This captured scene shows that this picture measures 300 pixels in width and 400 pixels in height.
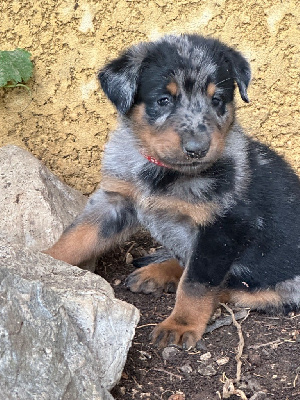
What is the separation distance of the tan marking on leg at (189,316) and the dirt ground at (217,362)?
0.07 meters

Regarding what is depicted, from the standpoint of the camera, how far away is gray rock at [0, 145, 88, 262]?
438 cm

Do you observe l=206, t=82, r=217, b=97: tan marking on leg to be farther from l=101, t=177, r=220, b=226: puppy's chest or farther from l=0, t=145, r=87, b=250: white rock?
l=0, t=145, r=87, b=250: white rock

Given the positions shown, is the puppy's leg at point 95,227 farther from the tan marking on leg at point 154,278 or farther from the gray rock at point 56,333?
the gray rock at point 56,333

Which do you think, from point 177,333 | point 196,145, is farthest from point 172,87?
point 177,333

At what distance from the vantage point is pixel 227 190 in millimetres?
3816

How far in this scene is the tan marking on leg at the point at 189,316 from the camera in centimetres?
364

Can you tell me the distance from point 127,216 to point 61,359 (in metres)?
1.63

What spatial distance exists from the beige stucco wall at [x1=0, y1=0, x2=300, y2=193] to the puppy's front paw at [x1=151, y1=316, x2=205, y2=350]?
181 centimetres

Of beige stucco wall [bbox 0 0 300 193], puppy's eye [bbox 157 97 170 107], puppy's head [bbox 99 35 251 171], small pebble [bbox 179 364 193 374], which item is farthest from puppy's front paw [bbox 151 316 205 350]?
beige stucco wall [bbox 0 0 300 193]

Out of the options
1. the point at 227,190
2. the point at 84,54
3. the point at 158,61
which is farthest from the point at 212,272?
the point at 84,54

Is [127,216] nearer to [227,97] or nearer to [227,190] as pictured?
[227,190]

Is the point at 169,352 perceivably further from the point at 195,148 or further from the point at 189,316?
the point at 195,148

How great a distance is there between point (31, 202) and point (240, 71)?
1.63 m

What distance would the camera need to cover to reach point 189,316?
3750 millimetres
